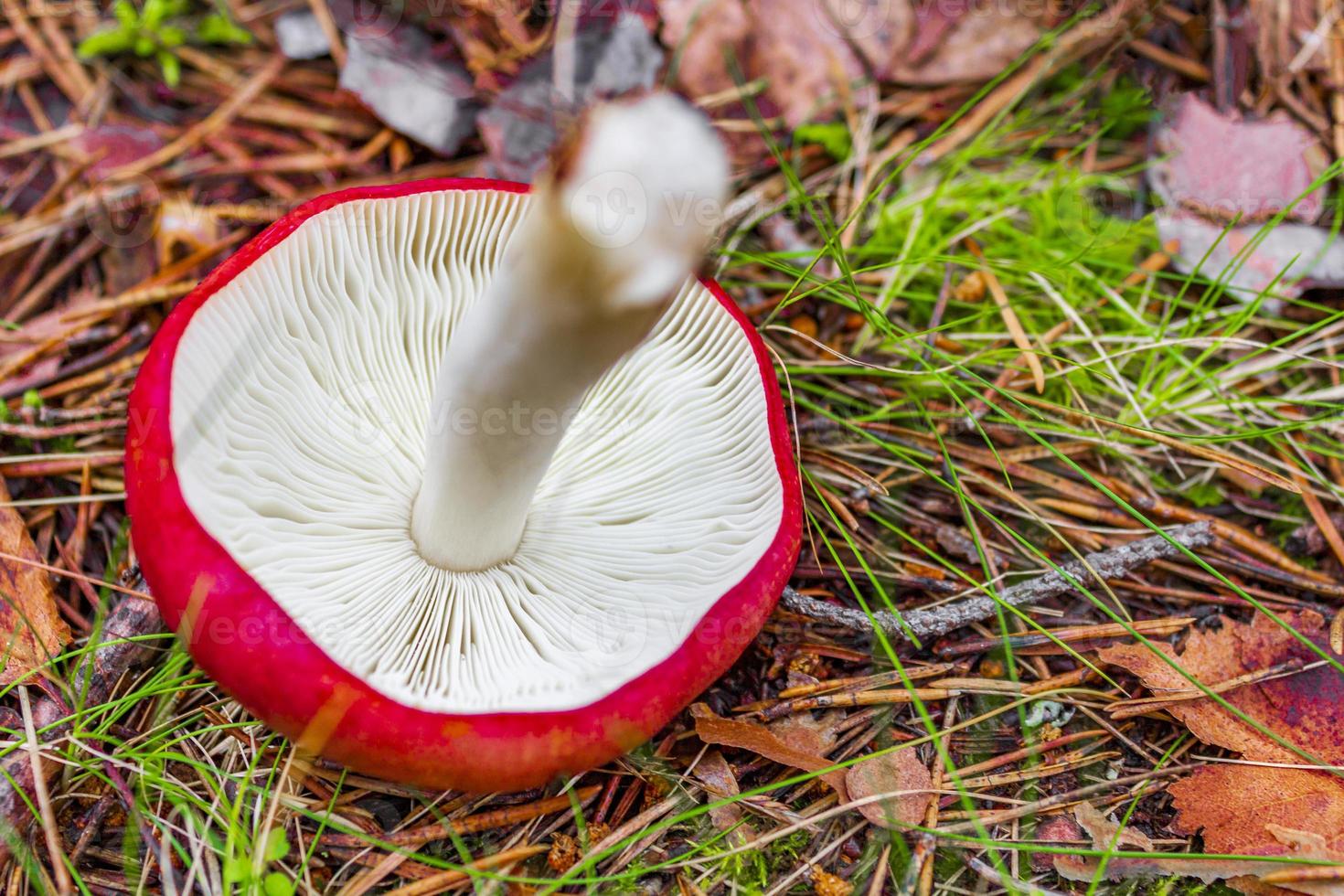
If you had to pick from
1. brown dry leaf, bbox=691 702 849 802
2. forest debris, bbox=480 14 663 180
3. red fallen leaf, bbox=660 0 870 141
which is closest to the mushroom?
brown dry leaf, bbox=691 702 849 802

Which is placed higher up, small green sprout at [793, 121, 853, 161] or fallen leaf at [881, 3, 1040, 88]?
fallen leaf at [881, 3, 1040, 88]

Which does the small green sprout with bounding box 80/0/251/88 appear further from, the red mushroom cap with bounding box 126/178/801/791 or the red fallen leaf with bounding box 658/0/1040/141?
the red mushroom cap with bounding box 126/178/801/791

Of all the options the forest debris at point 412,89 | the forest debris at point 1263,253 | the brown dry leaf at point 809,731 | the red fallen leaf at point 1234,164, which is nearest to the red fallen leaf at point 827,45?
the red fallen leaf at point 1234,164

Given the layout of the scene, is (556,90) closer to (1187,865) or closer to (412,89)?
(412,89)

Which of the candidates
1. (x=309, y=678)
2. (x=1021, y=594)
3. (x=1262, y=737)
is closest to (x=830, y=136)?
(x=1021, y=594)

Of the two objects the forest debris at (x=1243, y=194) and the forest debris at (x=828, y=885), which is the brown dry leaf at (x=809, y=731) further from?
the forest debris at (x=1243, y=194)

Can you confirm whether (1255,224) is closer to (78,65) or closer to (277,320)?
(277,320)
